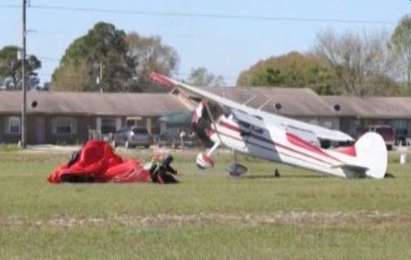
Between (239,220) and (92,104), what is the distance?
245ft

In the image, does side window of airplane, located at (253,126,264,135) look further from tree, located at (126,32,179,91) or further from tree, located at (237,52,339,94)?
tree, located at (126,32,179,91)

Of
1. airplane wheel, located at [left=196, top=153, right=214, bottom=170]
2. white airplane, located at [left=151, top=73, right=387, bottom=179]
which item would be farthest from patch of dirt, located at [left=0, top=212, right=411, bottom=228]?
airplane wheel, located at [left=196, top=153, right=214, bottom=170]

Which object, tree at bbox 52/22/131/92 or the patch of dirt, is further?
tree at bbox 52/22/131/92

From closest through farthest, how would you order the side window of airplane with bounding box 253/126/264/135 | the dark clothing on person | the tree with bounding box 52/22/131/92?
1. the dark clothing on person
2. the side window of airplane with bounding box 253/126/264/135
3. the tree with bounding box 52/22/131/92

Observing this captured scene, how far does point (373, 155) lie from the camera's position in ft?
119

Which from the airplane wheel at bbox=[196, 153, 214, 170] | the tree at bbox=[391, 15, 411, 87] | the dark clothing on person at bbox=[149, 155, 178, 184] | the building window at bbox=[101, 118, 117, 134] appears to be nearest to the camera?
the dark clothing on person at bbox=[149, 155, 178, 184]

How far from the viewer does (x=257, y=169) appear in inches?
1745

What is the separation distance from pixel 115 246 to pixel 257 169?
29.5 m

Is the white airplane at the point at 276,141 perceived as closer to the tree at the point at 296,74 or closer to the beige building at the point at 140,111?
the beige building at the point at 140,111

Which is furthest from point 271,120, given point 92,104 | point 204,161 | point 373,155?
point 92,104

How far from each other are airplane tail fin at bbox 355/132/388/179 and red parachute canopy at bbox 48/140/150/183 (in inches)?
313

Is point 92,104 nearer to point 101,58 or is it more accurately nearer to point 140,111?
point 140,111

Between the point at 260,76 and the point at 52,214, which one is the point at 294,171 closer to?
the point at 52,214

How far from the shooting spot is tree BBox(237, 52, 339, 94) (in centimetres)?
12506
